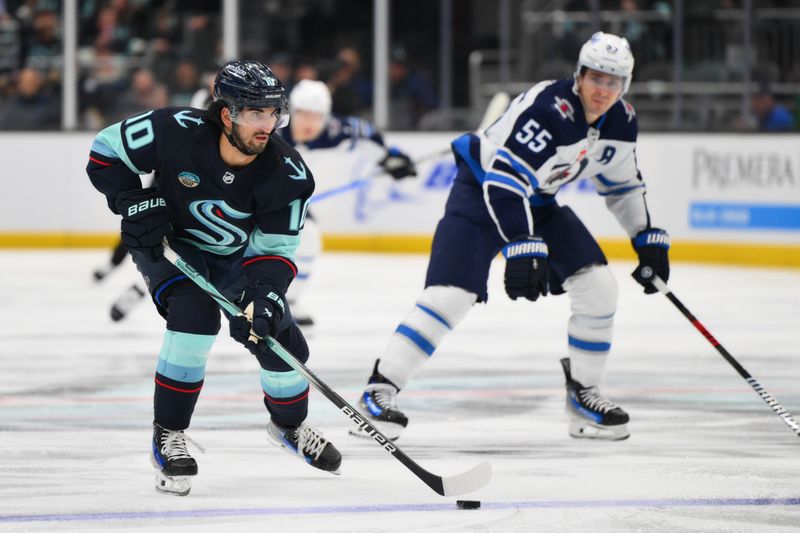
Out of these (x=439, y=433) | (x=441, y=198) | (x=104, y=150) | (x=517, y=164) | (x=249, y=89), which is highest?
(x=249, y=89)

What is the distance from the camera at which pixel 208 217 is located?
10.8ft

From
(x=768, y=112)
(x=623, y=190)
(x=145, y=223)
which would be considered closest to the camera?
(x=145, y=223)

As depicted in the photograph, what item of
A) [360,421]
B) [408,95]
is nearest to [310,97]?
[360,421]

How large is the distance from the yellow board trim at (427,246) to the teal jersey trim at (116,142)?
6223 millimetres

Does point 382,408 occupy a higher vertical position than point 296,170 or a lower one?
lower

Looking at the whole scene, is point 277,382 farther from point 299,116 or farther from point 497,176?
point 299,116

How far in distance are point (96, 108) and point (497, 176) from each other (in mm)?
7509

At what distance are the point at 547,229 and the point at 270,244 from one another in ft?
3.44

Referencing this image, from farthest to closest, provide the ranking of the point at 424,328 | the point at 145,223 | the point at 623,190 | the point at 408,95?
the point at 408,95, the point at 623,190, the point at 424,328, the point at 145,223

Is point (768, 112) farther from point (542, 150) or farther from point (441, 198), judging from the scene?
point (542, 150)

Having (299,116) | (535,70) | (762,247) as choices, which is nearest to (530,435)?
(299,116)

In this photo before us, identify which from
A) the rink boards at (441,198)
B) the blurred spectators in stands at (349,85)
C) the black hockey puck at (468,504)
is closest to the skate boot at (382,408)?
the black hockey puck at (468,504)

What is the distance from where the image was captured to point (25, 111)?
34.8ft

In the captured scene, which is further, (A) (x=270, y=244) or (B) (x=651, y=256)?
(B) (x=651, y=256)
